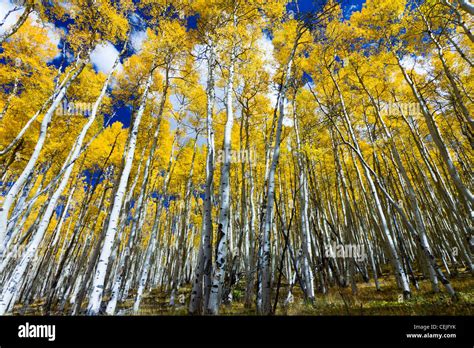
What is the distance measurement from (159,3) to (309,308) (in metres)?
12.1

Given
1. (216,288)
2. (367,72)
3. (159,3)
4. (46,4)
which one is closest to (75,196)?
(46,4)

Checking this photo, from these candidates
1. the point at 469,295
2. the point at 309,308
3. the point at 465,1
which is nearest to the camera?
the point at 465,1

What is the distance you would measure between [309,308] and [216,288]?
3.82 metres

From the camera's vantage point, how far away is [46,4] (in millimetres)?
6699

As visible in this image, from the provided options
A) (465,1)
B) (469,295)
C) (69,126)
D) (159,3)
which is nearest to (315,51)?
(465,1)

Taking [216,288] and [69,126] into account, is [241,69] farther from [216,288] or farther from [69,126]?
[69,126]

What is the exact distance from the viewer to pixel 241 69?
29.0 feet

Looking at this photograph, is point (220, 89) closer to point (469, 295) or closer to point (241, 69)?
point (241, 69)

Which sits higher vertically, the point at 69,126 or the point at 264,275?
the point at 69,126

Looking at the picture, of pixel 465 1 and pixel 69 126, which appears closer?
pixel 465 1
